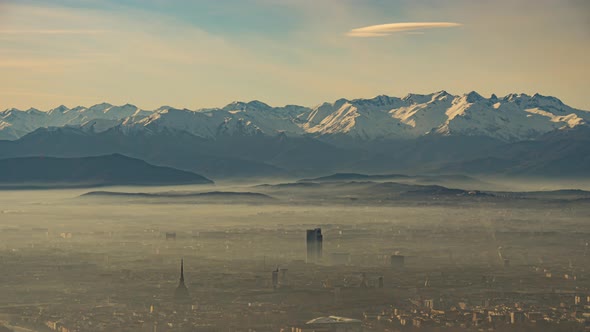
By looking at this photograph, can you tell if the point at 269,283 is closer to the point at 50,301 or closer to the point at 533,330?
the point at 50,301

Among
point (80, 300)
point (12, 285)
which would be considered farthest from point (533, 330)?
point (12, 285)

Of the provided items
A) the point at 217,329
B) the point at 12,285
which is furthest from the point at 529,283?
the point at 12,285

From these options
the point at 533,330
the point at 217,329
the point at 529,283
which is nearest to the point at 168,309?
the point at 217,329

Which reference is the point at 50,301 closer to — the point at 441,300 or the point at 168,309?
the point at 168,309

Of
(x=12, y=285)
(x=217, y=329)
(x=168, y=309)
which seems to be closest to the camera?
(x=217, y=329)

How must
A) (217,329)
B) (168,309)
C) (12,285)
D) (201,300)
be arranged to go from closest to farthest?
(217,329), (168,309), (201,300), (12,285)

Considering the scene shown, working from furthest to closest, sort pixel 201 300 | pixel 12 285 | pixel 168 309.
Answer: pixel 12 285, pixel 201 300, pixel 168 309

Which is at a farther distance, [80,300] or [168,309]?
[80,300]

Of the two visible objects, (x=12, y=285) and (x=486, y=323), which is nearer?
(x=486, y=323)
